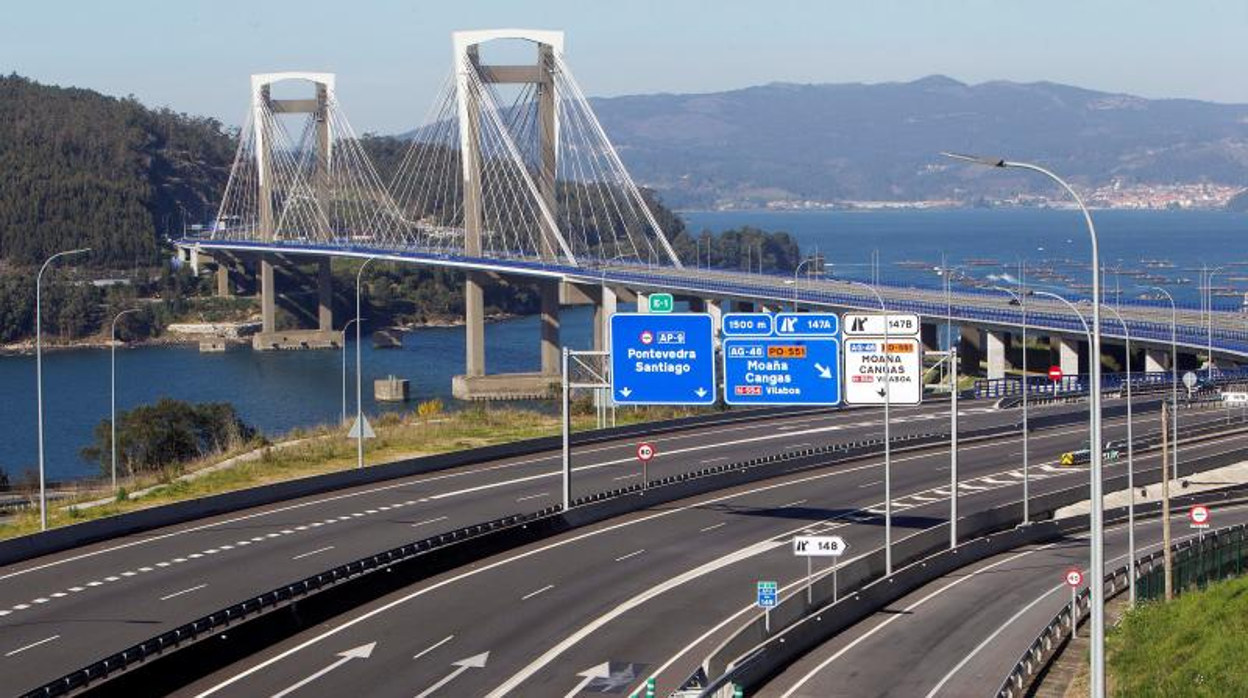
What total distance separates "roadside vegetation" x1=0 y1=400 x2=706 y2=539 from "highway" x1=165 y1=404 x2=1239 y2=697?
13.4 metres

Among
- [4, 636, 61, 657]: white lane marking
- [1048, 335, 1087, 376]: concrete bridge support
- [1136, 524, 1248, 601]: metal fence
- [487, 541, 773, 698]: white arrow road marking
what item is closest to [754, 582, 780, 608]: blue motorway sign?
[487, 541, 773, 698]: white arrow road marking

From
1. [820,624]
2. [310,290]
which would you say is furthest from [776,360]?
[310,290]

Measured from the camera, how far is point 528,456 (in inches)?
2441

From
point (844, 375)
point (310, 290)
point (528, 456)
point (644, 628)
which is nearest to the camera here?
point (644, 628)

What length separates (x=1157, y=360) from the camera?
9725 cm

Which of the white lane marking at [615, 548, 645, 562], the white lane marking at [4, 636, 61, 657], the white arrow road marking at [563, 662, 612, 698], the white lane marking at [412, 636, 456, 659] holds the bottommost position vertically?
the white arrow road marking at [563, 662, 612, 698]

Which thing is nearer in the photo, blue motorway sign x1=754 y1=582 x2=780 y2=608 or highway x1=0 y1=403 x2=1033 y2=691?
blue motorway sign x1=754 y1=582 x2=780 y2=608

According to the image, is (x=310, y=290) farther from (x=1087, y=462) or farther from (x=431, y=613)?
(x=431, y=613)

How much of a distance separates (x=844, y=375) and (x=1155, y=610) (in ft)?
36.5

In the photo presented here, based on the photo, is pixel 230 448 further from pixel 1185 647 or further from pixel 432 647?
pixel 1185 647

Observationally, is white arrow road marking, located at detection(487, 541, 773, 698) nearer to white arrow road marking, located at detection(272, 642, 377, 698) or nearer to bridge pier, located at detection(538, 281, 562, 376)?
white arrow road marking, located at detection(272, 642, 377, 698)

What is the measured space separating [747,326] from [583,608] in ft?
38.6

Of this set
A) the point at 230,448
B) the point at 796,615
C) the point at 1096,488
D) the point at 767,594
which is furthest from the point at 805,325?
the point at 230,448

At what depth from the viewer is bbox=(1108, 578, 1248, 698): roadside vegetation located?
27.5 meters
